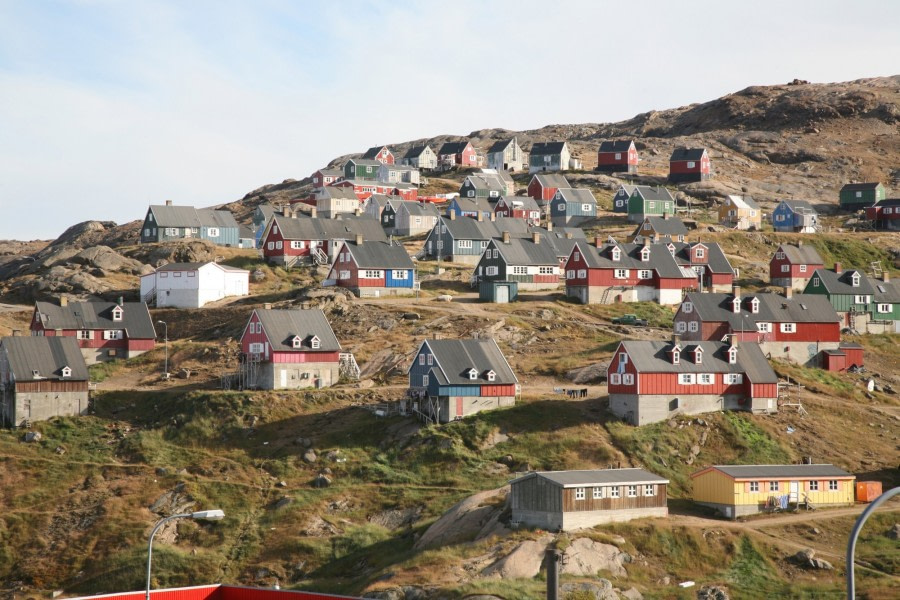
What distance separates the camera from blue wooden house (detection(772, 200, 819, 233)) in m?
159

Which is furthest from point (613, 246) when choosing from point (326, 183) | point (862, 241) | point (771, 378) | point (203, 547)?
point (326, 183)

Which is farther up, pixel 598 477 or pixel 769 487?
pixel 598 477

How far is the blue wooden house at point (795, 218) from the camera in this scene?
159 m

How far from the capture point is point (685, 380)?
282ft

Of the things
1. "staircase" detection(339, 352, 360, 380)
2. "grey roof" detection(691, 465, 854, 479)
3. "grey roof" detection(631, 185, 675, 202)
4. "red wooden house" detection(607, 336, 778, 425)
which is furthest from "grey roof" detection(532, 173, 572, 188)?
"grey roof" detection(691, 465, 854, 479)

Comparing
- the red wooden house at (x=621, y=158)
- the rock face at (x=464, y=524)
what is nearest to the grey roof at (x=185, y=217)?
the red wooden house at (x=621, y=158)

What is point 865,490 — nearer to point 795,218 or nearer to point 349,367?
point 349,367

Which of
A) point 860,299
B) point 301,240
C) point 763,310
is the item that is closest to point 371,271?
point 301,240

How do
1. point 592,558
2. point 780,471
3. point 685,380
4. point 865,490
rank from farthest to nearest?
1. point 685,380
2. point 865,490
3. point 780,471
4. point 592,558

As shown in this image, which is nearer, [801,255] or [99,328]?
[99,328]

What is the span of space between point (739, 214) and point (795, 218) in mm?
7843

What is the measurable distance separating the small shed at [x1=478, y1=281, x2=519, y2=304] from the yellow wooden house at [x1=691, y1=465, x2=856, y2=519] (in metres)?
43.5

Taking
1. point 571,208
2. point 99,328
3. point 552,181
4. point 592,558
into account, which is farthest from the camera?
point 552,181

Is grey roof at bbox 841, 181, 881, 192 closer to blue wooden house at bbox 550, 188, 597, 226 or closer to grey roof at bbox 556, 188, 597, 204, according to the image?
grey roof at bbox 556, 188, 597, 204
